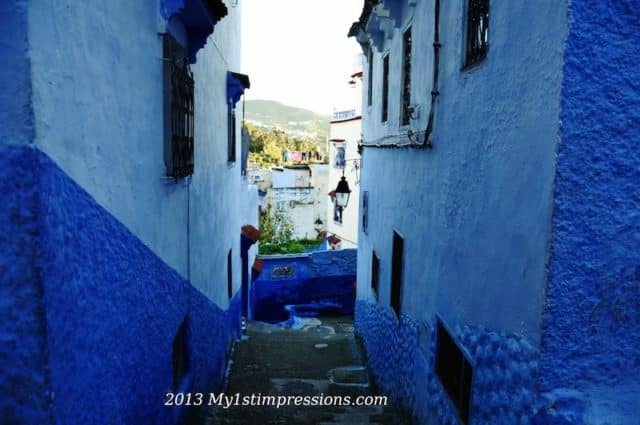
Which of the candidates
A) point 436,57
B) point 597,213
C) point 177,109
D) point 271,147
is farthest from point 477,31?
point 271,147

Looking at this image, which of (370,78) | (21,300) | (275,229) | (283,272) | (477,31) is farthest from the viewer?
(275,229)

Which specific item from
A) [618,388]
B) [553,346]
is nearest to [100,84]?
[553,346]

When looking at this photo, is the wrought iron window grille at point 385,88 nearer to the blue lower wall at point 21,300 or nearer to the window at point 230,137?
the window at point 230,137

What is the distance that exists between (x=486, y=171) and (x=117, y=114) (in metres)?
2.75

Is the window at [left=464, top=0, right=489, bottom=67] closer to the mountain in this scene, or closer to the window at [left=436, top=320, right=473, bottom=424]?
the window at [left=436, top=320, right=473, bottom=424]

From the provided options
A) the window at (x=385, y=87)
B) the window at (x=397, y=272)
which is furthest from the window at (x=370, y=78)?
the window at (x=397, y=272)

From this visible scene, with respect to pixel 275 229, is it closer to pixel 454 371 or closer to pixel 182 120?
pixel 182 120

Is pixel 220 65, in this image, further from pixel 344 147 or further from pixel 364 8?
pixel 344 147

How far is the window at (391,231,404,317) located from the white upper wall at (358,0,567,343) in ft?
1.58

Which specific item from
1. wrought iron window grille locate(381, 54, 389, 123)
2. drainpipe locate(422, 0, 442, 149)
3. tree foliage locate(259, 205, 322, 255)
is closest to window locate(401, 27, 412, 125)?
wrought iron window grille locate(381, 54, 389, 123)

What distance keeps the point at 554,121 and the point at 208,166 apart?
5818 millimetres

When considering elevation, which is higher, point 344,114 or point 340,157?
point 344,114

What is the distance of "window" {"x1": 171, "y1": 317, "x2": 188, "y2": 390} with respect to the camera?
19.5 feet

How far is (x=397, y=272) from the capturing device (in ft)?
27.0
